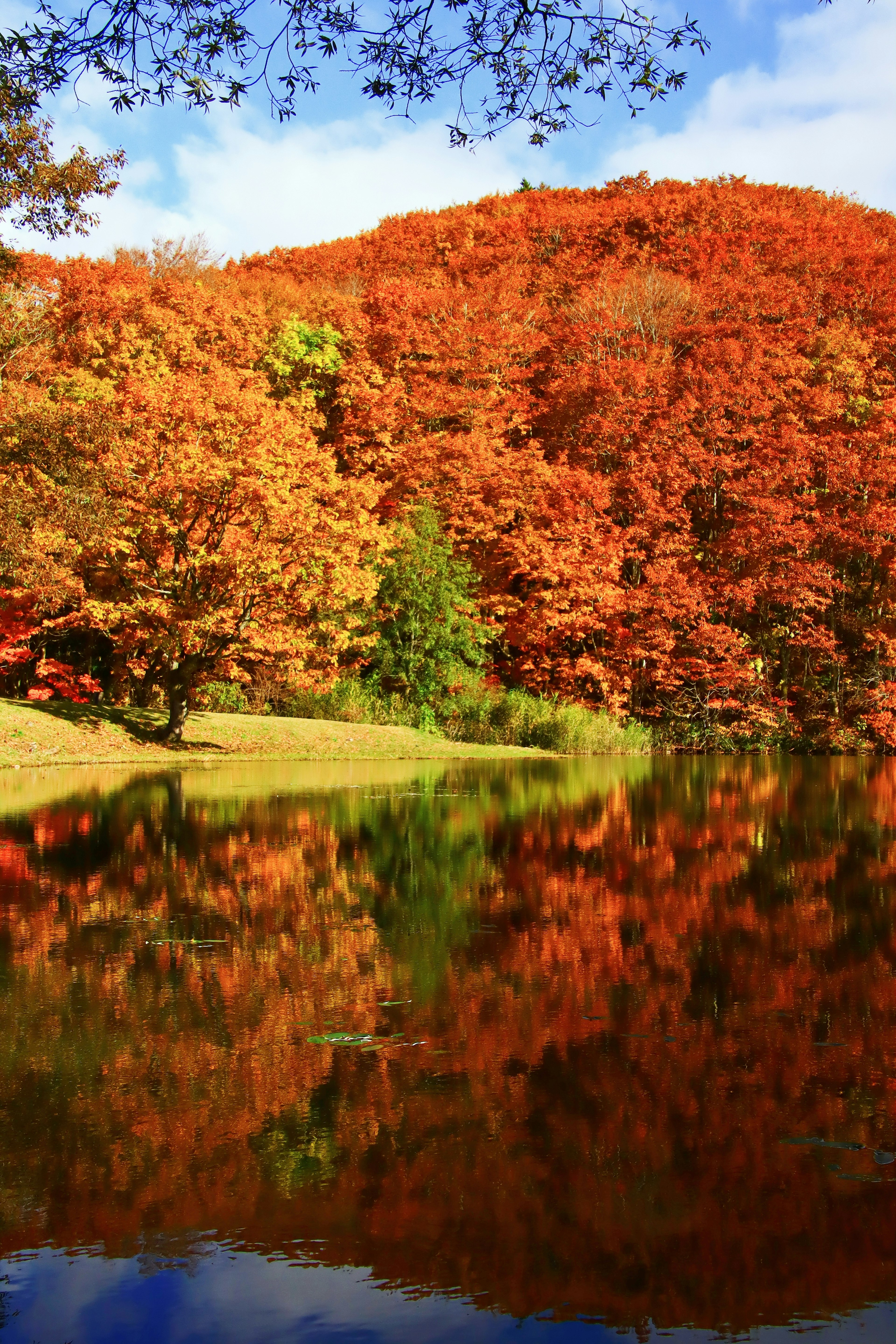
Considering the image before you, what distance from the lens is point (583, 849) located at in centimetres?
1198

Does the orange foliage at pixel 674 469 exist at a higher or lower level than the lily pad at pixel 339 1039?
higher

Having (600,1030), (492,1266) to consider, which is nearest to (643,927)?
(600,1030)

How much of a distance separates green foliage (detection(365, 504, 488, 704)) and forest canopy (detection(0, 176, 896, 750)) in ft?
2.85

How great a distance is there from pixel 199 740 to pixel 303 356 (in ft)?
58.0

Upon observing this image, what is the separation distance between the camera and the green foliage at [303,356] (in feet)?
131

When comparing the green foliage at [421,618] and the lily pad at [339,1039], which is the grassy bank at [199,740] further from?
the lily pad at [339,1039]

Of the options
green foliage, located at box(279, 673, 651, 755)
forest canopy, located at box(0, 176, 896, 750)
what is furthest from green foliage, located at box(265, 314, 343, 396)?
green foliage, located at box(279, 673, 651, 755)

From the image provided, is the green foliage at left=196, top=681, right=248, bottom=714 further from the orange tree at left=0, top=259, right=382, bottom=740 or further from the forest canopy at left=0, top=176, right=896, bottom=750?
the orange tree at left=0, top=259, right=382, bottom=740

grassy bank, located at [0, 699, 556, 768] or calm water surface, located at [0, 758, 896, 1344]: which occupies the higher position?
grassy bank, located at [0, 699, 556, 768]

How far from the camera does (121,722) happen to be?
27.1 meters

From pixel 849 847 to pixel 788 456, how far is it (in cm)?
2605

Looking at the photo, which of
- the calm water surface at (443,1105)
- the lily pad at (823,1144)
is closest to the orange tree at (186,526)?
the calm water surface at (443,1105)

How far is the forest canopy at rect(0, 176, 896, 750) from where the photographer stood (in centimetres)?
2714

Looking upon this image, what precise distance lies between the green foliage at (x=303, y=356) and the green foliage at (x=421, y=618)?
9.39m
